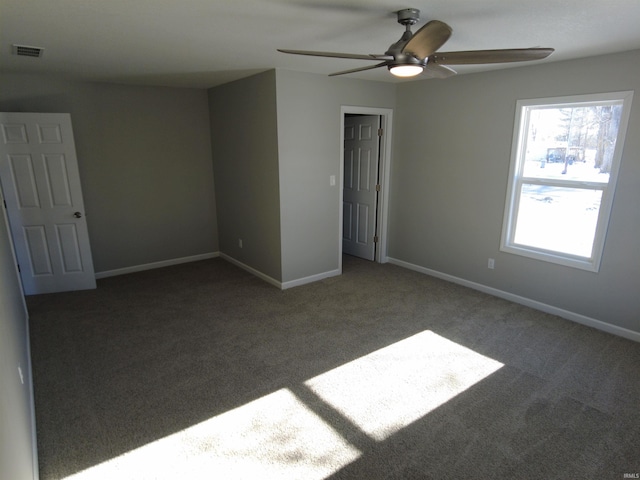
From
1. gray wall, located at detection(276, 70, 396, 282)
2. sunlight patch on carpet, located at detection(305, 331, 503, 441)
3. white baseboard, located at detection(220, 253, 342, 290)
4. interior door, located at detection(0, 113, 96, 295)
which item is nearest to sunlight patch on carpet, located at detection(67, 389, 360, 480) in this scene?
sunlight patch on carpet, located at detection(305, 331, 503, 441)

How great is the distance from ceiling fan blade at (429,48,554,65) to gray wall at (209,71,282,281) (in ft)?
7.05

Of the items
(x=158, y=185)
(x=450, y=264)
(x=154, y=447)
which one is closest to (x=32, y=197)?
(x=158, y=185)

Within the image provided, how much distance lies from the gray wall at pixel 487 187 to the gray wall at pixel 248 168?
6.04 feet

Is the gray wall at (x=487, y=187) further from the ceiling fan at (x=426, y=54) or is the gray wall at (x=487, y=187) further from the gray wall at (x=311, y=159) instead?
the ceiling fan at (x=426, y=54)

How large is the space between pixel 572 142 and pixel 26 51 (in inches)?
192

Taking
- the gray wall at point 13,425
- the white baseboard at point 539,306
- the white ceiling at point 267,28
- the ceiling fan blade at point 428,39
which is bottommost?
the white baseboard at point 539,306

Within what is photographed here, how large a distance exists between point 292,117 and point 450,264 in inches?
104

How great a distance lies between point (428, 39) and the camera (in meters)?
1.94

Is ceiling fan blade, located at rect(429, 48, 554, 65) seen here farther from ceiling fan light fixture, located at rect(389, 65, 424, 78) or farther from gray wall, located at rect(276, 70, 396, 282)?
gray wall, located at rect(276, 70, 396, 282)

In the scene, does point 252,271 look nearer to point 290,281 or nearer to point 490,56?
point 290,281

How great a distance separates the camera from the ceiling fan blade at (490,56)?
2.05m

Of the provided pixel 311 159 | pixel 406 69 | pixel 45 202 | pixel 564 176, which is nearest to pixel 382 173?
pixel 311 159

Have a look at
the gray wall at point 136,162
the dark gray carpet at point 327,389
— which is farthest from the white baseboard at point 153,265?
the dark gray carpet at point 327,389

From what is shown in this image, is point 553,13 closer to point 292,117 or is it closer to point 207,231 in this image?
point 292,117
